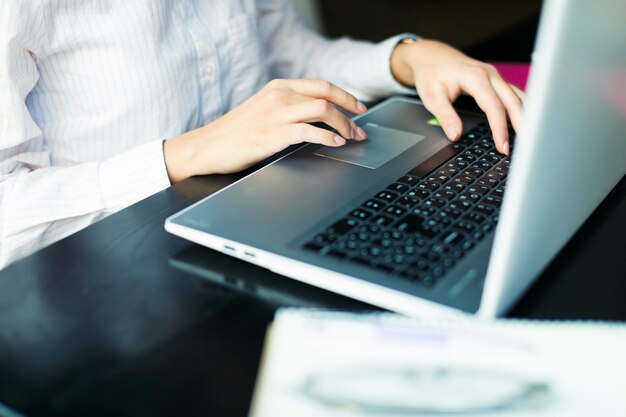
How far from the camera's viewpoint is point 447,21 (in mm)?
2863

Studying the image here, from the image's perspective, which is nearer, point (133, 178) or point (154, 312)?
point (154, 312)

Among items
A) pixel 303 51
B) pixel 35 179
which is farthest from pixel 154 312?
pixel 303 51

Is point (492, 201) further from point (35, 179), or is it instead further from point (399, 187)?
point (35, 179)

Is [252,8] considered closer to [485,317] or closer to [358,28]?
[485,317]

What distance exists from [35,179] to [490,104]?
520 millimetres

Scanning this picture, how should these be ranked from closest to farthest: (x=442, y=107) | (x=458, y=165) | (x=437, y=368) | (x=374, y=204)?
(x=437, y=368)
(x=374, y=204)
(x=458, y=165)
(x=442, y=107)

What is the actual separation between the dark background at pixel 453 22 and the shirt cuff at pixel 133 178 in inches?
74.6

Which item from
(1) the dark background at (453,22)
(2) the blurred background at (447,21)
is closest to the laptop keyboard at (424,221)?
(2) the blurred background at (447,21)

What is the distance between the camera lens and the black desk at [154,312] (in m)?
0.43

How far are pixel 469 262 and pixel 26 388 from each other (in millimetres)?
318

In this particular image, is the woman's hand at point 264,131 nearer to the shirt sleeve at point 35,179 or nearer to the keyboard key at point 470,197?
the shirt sleeve at point 35,179

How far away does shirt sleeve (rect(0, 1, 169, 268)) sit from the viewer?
2.45 ft

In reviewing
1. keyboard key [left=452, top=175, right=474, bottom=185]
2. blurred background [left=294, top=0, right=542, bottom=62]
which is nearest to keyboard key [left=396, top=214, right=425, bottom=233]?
keyboard key [left=452, top=175, right=474, bottom=185]

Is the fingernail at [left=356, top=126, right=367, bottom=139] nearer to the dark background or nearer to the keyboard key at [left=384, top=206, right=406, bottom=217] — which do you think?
the keyboard key at [left=384, top=206, right=406, bottom=217]
